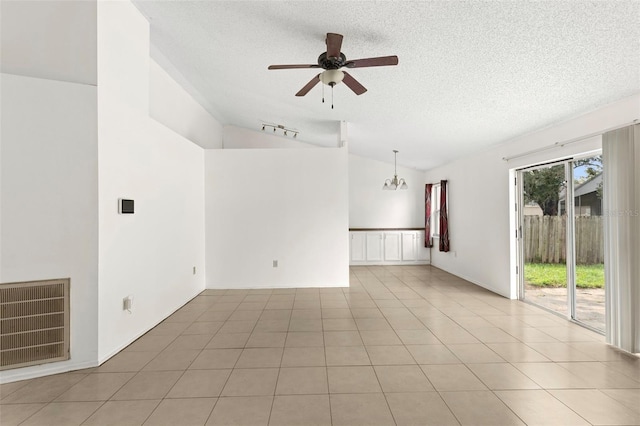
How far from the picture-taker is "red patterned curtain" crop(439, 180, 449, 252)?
6848mm

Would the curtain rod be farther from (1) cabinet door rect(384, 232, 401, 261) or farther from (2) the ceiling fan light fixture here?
(1) cabinet door rect(384, 232, 401, 261)

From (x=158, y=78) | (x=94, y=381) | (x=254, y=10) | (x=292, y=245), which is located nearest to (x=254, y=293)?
(x=292, y=245)

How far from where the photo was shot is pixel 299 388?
2271 millimetres

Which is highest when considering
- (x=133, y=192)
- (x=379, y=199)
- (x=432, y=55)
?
(x=432, y=55)

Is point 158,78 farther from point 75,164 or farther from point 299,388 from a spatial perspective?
point 299,388

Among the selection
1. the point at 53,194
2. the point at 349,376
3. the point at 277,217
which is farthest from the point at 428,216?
the point at 53,194

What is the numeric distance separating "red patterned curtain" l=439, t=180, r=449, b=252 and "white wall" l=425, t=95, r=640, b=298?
115 mm

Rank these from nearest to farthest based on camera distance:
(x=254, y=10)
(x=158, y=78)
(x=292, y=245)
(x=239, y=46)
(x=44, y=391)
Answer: (x=44, y=391), (x=254, y=10), (x=239, y=46), (x=158, y=78), (x=292, y=245)

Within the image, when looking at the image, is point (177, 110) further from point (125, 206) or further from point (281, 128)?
point (125, 206)

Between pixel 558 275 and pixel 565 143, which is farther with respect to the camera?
pixel 558 275

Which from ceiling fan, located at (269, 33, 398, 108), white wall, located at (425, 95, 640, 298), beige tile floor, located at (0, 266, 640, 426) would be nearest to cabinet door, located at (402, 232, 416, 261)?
white wall, located at (425, 95, 640, 298)

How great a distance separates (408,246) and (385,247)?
2.02ft

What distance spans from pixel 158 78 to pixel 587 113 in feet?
17.9

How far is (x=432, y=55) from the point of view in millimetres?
2920
